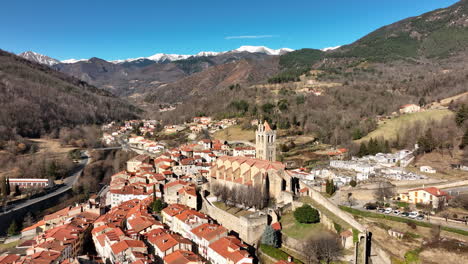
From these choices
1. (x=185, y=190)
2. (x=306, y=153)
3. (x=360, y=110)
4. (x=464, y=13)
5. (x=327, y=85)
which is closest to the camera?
(x=185, y=190)

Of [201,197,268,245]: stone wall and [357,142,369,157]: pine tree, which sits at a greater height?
[357,142,369,157]: pine tree

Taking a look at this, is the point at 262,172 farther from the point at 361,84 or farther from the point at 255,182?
the point at 361,84

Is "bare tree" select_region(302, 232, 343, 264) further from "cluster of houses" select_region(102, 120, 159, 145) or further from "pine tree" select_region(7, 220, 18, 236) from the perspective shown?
"cluster of houses" select_region(102, 120, 159, 145)

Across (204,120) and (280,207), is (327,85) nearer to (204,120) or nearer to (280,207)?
(204,120)

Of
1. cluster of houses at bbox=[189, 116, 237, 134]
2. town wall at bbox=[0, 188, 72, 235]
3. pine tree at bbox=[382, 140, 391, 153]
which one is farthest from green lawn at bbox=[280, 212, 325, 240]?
cluster of houses at bbox=[189, 116, 237, 134]

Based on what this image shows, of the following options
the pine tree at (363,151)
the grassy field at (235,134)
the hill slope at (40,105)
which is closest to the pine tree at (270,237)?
the pine tree at (363,151)

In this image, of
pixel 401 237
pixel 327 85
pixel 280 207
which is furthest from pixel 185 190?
pixel 327 85
